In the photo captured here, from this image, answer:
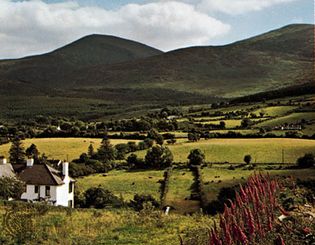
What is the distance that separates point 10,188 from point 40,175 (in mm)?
7526

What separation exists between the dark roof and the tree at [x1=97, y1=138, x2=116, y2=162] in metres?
32.1

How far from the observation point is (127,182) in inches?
3477

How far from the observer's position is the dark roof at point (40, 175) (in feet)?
234

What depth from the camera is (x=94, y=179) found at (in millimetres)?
92438

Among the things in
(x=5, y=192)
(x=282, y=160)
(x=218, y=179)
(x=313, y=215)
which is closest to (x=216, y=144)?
(x=282, y=160)

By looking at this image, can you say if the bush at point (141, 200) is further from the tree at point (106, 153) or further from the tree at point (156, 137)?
the tree at point (156, 137)

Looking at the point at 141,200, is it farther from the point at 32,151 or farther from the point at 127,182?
the point at 32,151

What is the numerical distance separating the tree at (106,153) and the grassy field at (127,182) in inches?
314

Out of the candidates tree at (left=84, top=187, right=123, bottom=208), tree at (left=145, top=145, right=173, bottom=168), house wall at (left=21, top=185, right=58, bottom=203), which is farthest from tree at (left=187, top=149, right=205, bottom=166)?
house wall at (left=21, top=185, right=58, bottom=203)

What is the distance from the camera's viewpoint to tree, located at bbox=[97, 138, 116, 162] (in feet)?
351

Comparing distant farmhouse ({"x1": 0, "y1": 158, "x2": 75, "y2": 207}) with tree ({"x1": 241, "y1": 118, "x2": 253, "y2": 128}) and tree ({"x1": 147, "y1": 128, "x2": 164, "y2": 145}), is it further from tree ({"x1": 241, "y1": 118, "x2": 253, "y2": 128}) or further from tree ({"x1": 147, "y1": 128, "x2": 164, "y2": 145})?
tree ({"x1": 241, "y1": 118, "x2": 253, "y2": 128})

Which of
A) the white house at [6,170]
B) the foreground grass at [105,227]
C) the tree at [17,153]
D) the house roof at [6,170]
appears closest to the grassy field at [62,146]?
the tree at [17,153]

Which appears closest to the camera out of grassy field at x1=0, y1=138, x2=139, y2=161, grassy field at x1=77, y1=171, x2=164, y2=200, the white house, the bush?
the white house

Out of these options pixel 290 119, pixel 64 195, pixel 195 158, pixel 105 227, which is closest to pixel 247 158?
pixel 195 158
